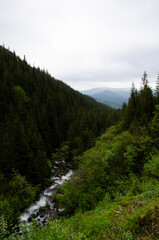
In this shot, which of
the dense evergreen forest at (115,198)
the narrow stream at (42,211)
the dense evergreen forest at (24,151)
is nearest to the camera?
the dense evergreen forest at (115,198)

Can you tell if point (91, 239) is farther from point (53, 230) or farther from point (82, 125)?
point (82, 125)

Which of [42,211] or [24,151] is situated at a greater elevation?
[24,151]

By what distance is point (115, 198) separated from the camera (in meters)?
12.2

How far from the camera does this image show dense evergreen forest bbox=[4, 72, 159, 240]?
6758 mm

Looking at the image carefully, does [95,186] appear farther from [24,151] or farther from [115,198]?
[24,151]

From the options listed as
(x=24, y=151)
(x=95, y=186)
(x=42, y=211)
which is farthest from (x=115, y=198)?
(x=24, y=151)

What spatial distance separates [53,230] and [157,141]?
19.6 m

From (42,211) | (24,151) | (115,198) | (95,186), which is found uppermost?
(115,198)

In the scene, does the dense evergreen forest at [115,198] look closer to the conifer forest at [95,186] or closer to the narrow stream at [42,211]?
the conifer forest at [95,186]

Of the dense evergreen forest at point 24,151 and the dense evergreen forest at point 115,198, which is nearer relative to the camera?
the dense evergreen forest at point 115,198

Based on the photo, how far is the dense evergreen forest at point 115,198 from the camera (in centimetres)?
676

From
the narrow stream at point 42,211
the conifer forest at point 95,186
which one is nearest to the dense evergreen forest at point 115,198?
the conifer forest at point 95,186

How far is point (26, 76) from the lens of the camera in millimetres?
94438

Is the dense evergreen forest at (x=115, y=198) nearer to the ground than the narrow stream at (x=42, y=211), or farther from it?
farther from it
